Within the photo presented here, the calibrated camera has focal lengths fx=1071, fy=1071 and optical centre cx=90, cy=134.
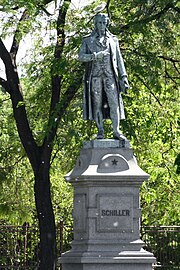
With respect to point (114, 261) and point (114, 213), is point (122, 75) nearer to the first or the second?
point (114, 213)

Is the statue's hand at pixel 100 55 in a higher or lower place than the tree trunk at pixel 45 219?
higher

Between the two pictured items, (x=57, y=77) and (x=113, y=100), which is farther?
(x=57, y=77)

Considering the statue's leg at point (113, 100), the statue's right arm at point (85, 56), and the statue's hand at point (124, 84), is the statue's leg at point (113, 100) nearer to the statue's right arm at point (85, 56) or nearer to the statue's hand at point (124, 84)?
the statue's hand at point (124, 84)

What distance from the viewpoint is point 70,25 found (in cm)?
2384

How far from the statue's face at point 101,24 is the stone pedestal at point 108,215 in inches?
72.4

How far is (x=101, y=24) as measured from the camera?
1664cm

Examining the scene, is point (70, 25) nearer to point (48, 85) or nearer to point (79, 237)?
point (48, 85)

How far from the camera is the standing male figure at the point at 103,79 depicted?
657 inches

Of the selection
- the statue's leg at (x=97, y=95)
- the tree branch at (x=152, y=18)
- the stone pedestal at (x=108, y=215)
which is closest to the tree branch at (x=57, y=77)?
the tree branch at (x=152, y=18)

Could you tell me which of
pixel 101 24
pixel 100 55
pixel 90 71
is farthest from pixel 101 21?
pixel 90 71

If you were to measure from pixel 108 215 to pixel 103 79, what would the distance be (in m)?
2.17

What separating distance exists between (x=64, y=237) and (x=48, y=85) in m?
7.33

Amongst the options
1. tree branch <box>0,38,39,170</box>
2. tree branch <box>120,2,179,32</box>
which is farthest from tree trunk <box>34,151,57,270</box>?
tree branch <box>120,2,179,32</box>

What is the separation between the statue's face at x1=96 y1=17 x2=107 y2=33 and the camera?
1656cm
